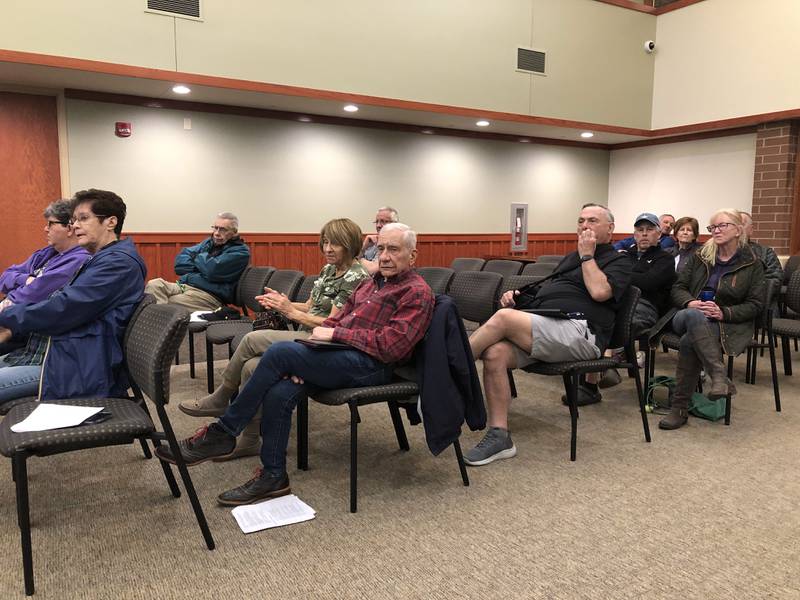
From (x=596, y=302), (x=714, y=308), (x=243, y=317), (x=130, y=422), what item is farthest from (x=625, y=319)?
(x=243, y=317)

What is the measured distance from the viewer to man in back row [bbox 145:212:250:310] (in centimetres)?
468

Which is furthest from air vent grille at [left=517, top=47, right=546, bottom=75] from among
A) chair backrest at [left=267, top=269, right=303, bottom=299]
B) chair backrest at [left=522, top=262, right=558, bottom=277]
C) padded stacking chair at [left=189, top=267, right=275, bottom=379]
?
chair backrest at [left=267, top=269, right=303, bottom=299]

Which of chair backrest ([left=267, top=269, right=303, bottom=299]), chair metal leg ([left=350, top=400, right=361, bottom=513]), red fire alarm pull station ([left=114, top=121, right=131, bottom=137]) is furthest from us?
red fire alarm pull station ([left=114, top=121, right=131, bottom=137])

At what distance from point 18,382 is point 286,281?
79.5 inches

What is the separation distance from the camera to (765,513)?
8.02 ft

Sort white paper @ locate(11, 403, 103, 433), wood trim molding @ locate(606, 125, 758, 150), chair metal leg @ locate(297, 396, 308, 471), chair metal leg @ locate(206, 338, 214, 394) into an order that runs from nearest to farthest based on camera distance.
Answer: white paper @ locate(11, 403, 103, 433)
chair metal leg @ locate(297, 396, 308, 471)
chair metal leg @ locate(206, 338, 214, 394)
wood trim molding @ locate(606, 125, 758, 150)

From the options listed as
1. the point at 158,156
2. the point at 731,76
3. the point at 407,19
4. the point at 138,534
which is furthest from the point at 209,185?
the point at 731,76

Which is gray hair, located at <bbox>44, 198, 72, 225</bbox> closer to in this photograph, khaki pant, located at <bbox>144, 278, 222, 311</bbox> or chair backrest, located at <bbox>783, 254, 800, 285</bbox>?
khaki pant, located at <bbox>144, 278, 222, 311</bbox>

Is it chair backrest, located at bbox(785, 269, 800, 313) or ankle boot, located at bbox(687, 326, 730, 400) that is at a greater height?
chair backrest, located at bbox(785, 269, 800, 313)

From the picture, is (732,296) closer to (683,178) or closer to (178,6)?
(178,6)

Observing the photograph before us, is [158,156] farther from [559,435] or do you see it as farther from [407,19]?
[559,435]

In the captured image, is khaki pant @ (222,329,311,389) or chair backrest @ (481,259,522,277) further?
chair backrest @ (481,259,522,277)

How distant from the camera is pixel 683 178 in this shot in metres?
9.11

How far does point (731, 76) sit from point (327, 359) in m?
7.91
